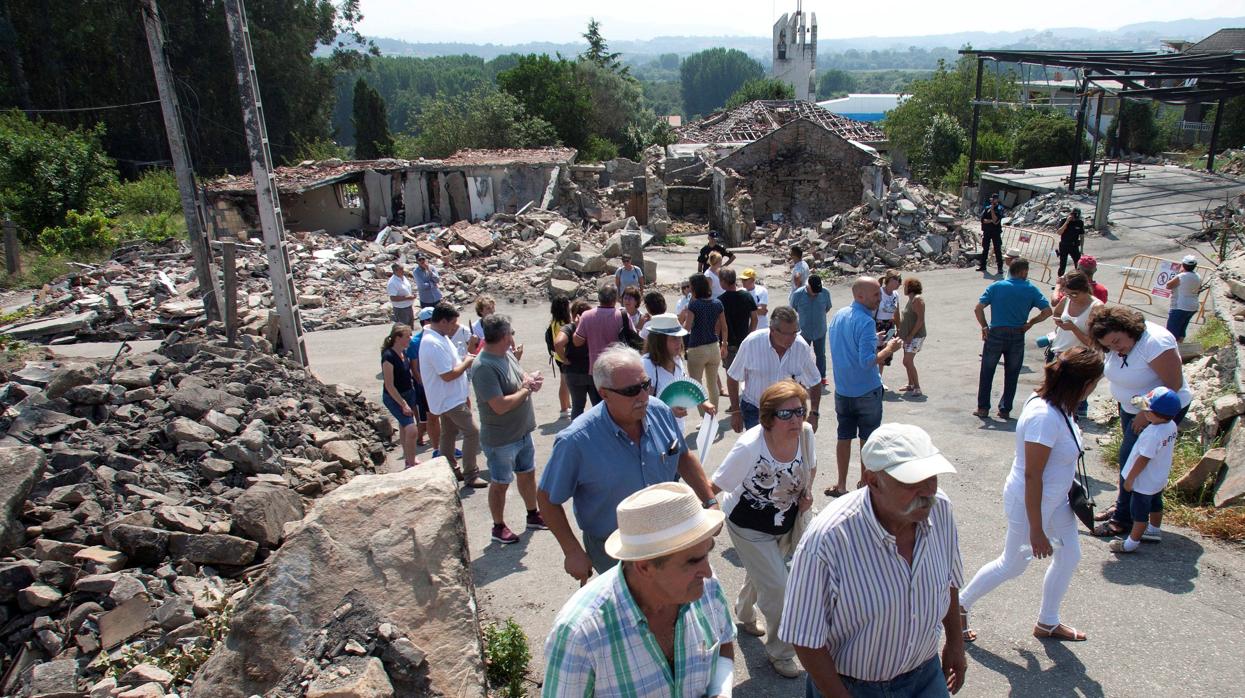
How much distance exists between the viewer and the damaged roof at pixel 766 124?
3903 centimetres

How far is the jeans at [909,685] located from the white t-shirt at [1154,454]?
2932 mm

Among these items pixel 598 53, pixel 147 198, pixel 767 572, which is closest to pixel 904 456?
pixel 767 572

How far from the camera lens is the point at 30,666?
163 inches

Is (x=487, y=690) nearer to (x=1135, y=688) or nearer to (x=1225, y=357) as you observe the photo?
(x=1135, y=688)

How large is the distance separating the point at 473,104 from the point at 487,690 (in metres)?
34.8

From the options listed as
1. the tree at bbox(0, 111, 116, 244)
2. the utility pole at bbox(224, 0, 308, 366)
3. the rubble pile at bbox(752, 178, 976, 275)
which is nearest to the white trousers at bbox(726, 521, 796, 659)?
the utility pole at bbox(224, 0, 308, 366)

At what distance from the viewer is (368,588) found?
3525 millimetres

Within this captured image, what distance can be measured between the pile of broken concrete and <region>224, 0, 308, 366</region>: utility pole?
6.39 feet

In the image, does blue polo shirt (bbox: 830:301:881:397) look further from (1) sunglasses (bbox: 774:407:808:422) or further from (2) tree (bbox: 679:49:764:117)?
(2) tree (bbox: 679:49:764:117)

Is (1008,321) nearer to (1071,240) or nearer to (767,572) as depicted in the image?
(767,572)

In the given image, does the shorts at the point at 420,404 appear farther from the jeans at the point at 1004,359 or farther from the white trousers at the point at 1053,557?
the jeans at the point at 1004,359

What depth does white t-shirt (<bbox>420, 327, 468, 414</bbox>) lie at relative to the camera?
19.8 ft

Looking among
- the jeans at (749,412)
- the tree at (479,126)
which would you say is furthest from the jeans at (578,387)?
the tree at (479,126)

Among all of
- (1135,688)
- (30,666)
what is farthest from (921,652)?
(30,666)
